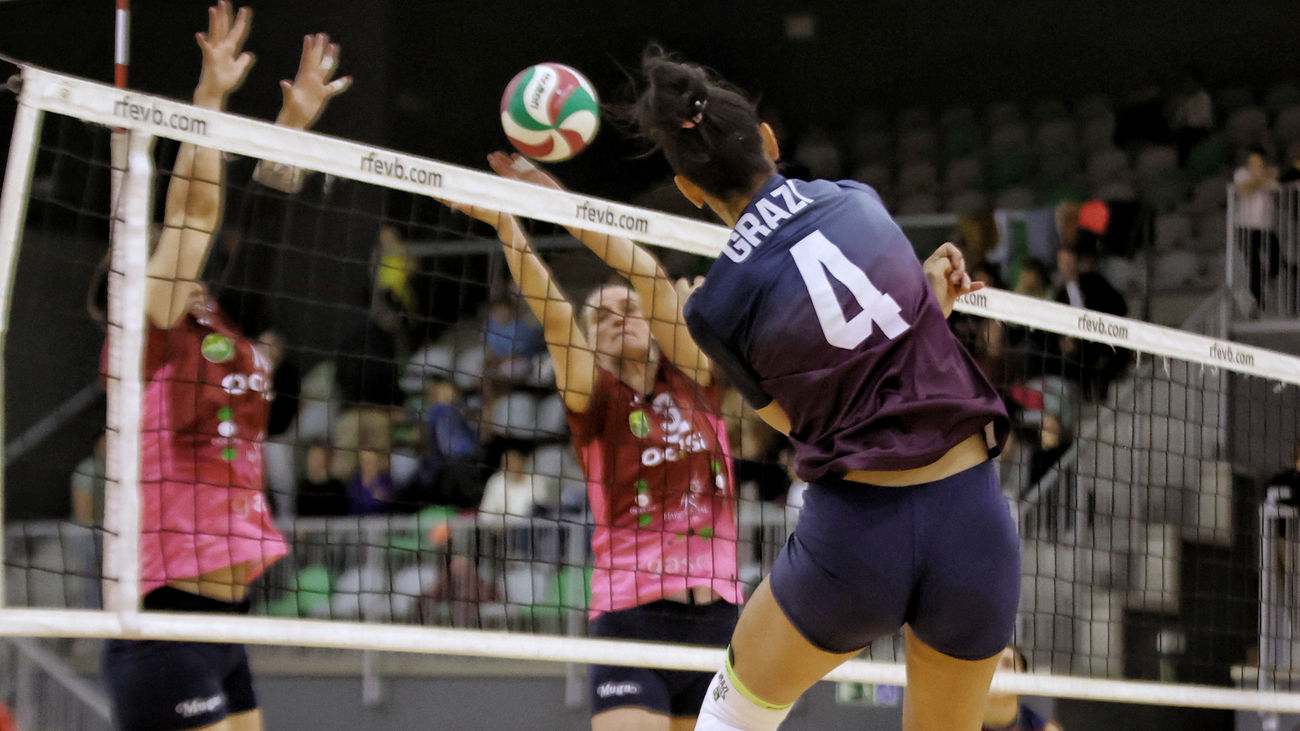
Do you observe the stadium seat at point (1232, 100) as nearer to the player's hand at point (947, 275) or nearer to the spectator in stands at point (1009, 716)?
the spectator in stands at point (1009, 716)

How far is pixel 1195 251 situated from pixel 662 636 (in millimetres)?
8940

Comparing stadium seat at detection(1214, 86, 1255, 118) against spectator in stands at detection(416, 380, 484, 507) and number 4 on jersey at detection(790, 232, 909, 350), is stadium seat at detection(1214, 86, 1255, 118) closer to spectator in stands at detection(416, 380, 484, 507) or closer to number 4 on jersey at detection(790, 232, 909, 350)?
spectator in stands at detection(416, 380, 484, 507)

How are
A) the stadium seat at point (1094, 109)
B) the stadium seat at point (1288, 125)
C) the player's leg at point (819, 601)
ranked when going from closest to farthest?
1. the player's leg at point (819, 601)
2. the stadium seat at point (1288, 125)
3. the stadium seat at point (1094, 109)

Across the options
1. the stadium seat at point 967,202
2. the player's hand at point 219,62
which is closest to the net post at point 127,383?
the player's hand at point 219,62

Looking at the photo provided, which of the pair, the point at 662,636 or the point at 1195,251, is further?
the point at 1195,251

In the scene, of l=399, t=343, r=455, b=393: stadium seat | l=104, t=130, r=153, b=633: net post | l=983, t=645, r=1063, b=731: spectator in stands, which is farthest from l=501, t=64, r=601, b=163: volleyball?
l=399, t=343, r=455, b=393: stadium seat

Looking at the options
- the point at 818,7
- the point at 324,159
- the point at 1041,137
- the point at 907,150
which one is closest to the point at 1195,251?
the point at 1041,137

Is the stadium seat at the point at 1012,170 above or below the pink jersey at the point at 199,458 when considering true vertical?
above

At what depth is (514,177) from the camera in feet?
15.3

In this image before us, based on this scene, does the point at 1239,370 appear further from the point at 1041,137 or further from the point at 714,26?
the point at 714,26

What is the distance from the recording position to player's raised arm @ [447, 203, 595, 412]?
4.31 m

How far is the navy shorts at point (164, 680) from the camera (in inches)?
150

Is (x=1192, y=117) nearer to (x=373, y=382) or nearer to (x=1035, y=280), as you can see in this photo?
(x=1035, y=280)

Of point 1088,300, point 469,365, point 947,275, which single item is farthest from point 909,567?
point 469,365
